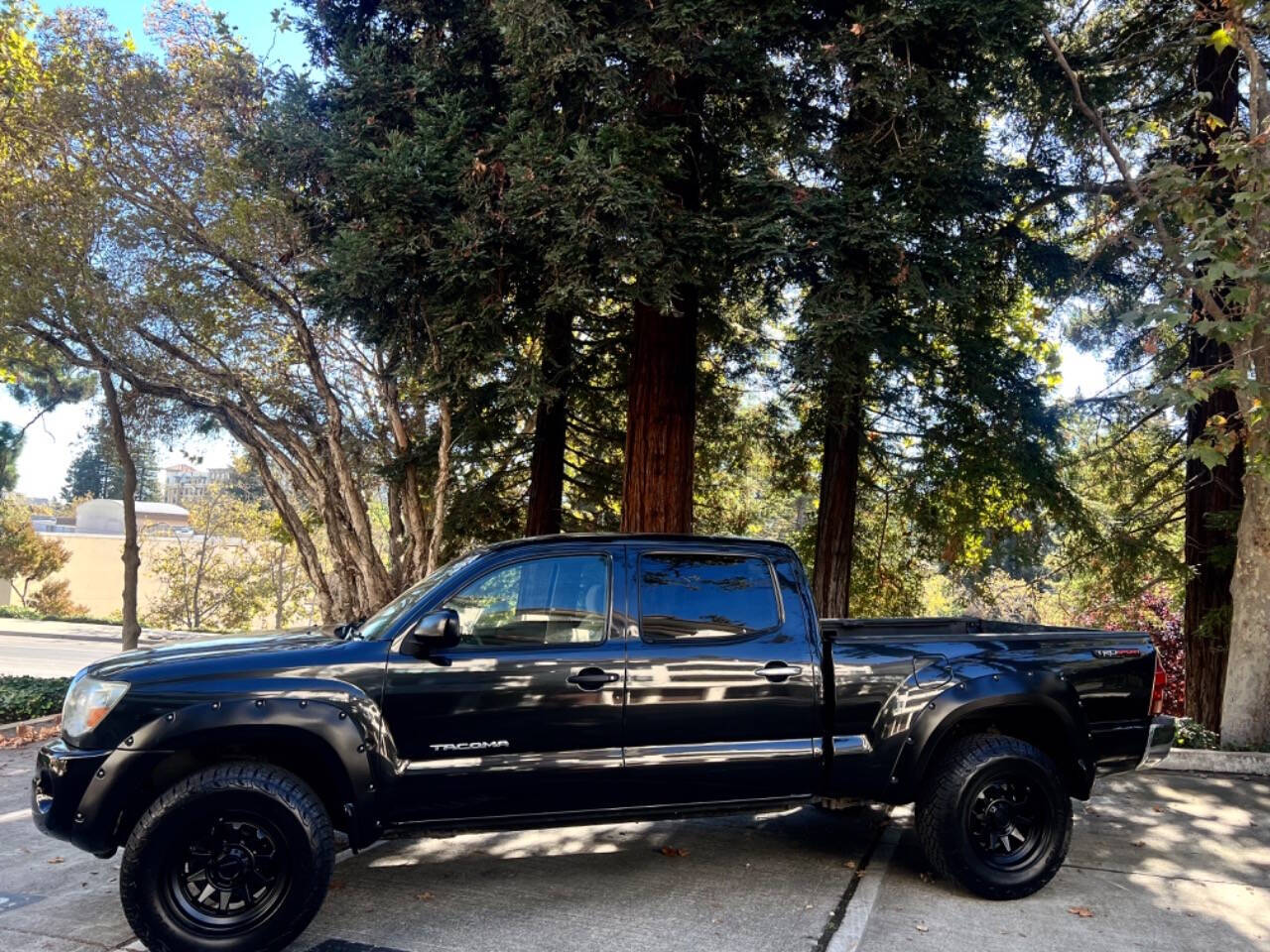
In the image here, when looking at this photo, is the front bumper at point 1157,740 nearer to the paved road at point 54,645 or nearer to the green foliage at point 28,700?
the green foliage at point 28,700

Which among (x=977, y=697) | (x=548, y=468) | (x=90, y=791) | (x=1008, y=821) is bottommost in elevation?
(x=1008, y=821)

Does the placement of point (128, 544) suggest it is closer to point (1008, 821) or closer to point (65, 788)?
point (65, 788)

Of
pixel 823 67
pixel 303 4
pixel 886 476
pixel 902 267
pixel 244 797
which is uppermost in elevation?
pixel 303 4

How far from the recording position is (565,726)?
4.61 m

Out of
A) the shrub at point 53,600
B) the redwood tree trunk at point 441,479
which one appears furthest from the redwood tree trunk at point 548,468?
the shrub at point 53,600

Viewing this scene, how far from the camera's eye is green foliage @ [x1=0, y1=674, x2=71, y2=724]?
945 cm

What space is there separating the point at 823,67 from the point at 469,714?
702 centimetres

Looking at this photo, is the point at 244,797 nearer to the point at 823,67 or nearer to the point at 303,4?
the point at 823,67

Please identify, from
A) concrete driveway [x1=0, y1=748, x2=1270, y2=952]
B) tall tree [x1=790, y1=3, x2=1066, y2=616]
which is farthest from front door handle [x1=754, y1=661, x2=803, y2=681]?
tall tree [x1=790, y1=3, x2=1066, y2=616]

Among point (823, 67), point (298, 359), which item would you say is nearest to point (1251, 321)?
point (823, 67)

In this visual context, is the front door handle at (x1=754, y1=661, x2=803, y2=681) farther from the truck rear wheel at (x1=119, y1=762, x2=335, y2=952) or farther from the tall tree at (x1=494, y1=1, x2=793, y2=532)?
the tall tree at (x1=494, y1=1, x2=793, y2=532)

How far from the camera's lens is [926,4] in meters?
8.09

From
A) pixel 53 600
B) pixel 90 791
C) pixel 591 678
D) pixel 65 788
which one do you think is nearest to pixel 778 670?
pixel 591 678

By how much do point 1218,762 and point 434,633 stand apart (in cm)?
711
